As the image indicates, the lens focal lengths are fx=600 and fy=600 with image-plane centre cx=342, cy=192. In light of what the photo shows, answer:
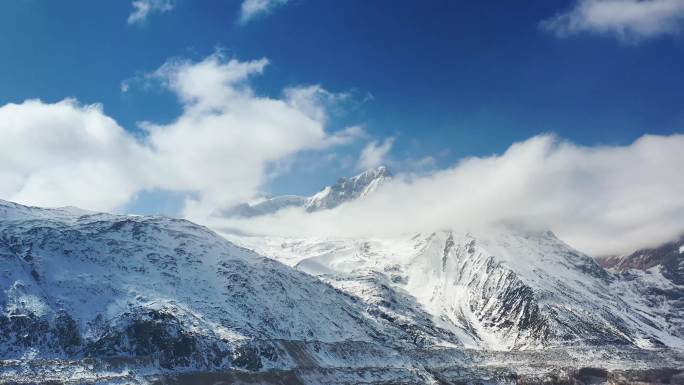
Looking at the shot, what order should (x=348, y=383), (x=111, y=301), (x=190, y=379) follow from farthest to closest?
(x=348, y=383) < (x=111, y=301) < (x=190, y=379)

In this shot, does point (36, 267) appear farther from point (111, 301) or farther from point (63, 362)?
point (63, 362)

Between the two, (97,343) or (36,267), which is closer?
(97,343)

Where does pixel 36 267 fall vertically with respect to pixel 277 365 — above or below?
above

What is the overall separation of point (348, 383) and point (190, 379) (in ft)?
178

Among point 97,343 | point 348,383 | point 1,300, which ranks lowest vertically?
point 348,383

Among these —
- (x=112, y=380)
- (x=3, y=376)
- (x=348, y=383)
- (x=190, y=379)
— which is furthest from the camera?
(x=348, y=383)

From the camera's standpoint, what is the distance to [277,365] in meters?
185

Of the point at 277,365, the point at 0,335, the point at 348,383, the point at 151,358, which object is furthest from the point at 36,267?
the point at 348,383

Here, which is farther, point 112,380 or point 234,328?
point 234,328

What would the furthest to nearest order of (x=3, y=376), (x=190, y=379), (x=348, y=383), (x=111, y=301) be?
(x=348, y=383)
(x=111, y=301)
(x=190, y=379)
(x=3, y=376)

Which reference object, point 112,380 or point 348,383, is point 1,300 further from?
point 348,383

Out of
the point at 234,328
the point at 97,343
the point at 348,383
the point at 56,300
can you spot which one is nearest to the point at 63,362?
the point at 97,343

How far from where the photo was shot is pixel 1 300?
16225 centimetres

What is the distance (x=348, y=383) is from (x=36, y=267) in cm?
10293
